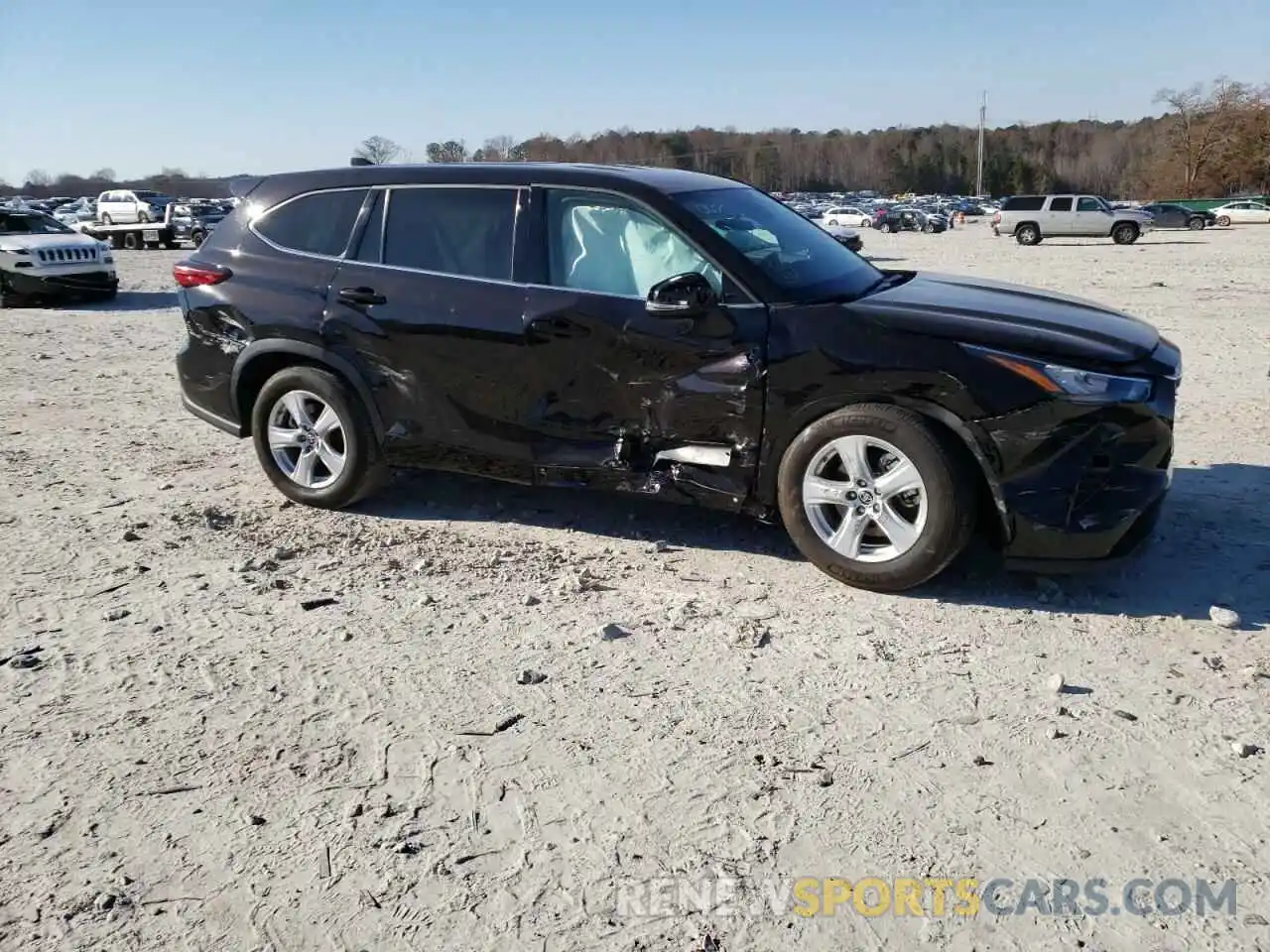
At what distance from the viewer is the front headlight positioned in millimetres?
4156

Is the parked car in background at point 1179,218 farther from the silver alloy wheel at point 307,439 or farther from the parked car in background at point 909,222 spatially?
the silver alloy wheel at point 307,439

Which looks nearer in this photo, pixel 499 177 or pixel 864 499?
pixel 864 499

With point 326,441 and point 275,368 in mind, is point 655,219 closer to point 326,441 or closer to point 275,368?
point 326,441

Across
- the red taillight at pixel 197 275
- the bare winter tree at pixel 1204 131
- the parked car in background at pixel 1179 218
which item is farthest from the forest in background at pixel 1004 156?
the red taillight at pixel 197 275

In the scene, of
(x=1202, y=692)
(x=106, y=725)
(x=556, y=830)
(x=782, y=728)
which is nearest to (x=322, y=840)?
(x=556, y=830)

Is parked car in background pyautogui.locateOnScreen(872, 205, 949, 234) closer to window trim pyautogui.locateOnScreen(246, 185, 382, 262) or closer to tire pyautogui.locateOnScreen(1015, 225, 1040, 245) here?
tire pyautogui.locateOnScreen(1015, 225, 1040, 245)

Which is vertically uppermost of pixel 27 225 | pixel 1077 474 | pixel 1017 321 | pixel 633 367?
pixel 27 225

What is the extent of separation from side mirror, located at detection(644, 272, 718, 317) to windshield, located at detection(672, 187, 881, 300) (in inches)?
12.9

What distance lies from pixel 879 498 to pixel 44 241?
17.5m

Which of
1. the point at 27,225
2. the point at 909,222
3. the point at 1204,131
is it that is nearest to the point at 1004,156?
the point at 1204,131

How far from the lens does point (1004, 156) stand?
15675 cm

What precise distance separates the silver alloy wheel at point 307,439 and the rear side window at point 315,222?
0.81 metres

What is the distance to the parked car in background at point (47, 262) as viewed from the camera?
17.1m

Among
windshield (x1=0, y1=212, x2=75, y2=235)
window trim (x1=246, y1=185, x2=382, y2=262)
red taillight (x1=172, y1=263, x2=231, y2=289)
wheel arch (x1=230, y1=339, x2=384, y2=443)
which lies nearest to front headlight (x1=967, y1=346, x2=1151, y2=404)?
wheel arch (x1=230, y1=339, x2=384, y2=443)
